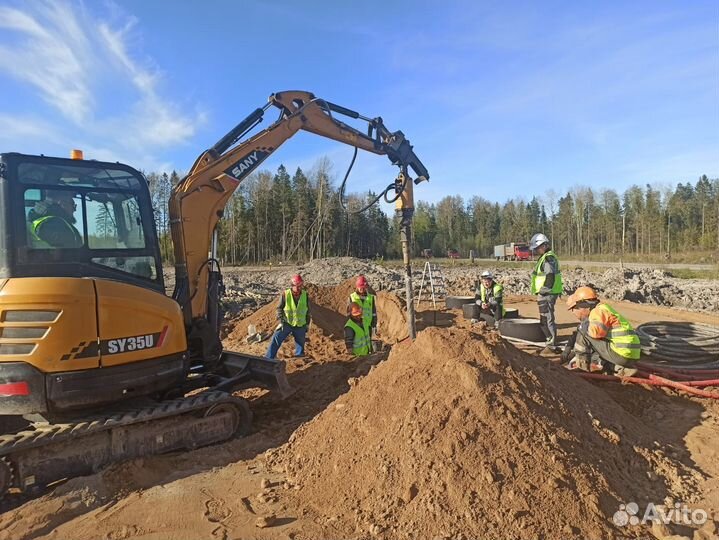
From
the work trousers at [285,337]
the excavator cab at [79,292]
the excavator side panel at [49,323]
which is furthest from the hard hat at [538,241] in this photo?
the excavator side panel at [49,323]

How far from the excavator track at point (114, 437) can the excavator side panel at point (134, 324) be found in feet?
1.93

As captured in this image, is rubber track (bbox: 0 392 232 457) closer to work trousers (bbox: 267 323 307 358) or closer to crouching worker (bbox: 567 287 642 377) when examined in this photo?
work trousers (bbox: 267 323 307 358)

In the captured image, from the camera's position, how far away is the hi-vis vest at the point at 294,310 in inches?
341

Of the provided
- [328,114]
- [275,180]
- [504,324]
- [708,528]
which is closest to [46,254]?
[328,114]

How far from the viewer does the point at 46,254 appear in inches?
171

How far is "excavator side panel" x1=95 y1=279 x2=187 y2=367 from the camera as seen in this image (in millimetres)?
4422

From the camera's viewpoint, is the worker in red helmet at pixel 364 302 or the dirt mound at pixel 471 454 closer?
the dirt mound at pixel 471 454

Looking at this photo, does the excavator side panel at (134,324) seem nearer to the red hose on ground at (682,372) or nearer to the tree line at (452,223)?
the red hose on ground at (682,372)

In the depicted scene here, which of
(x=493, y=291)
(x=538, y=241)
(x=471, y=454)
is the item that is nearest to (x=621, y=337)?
(x=538, y=241)

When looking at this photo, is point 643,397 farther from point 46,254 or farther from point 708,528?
point 46,254

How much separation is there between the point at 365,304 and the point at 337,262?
53.5 ft

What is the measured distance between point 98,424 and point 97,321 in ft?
3.17

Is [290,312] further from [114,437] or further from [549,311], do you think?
[549,311]

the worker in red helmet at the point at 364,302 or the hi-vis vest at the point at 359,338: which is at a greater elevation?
the worker in red helmet at the point at 364,302
